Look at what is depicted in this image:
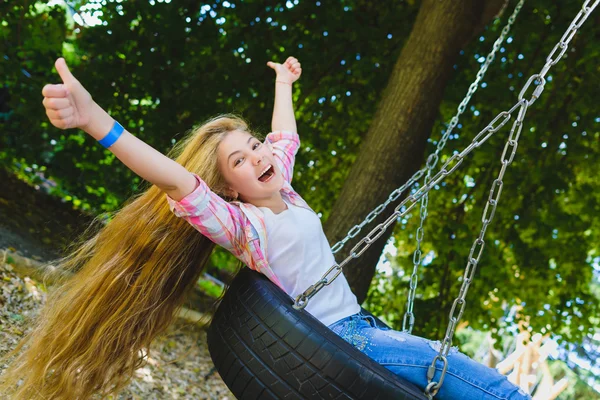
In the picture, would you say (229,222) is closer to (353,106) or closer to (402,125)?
(402,125)

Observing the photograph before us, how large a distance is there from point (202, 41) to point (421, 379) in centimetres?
378

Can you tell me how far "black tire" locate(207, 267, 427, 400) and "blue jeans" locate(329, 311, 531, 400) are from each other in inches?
5.7

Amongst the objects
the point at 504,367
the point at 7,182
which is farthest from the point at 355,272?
the point at 504,367

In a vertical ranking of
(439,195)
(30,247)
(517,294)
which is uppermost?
(439,195)

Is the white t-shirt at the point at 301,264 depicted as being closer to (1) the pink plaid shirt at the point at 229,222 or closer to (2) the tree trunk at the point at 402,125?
(1) the pink plaid shirt at the point at 229,222

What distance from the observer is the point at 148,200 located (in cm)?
238

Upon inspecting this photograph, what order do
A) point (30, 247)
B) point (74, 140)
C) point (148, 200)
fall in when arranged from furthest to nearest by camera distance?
point (74, 140) < point (30, 247) < point (148, 200)

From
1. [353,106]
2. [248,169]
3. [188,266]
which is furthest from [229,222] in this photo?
A: [353,106]

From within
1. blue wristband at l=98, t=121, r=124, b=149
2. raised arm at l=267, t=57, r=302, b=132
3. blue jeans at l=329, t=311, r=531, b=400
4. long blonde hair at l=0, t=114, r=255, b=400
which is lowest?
long blonde hair at l=0, t=114, r=255, b=400

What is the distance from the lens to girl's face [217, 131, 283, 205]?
2.18 meters

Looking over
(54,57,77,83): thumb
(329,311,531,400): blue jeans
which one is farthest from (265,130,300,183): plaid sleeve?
(54,57,77,83): thumb

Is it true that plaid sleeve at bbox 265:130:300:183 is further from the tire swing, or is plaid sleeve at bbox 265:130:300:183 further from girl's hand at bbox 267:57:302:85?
the tire swing

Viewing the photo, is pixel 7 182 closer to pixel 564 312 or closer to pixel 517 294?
pixel 517 294

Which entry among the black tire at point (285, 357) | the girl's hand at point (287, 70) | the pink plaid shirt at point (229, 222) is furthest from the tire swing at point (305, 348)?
the girl's hand at point (287, 70)
